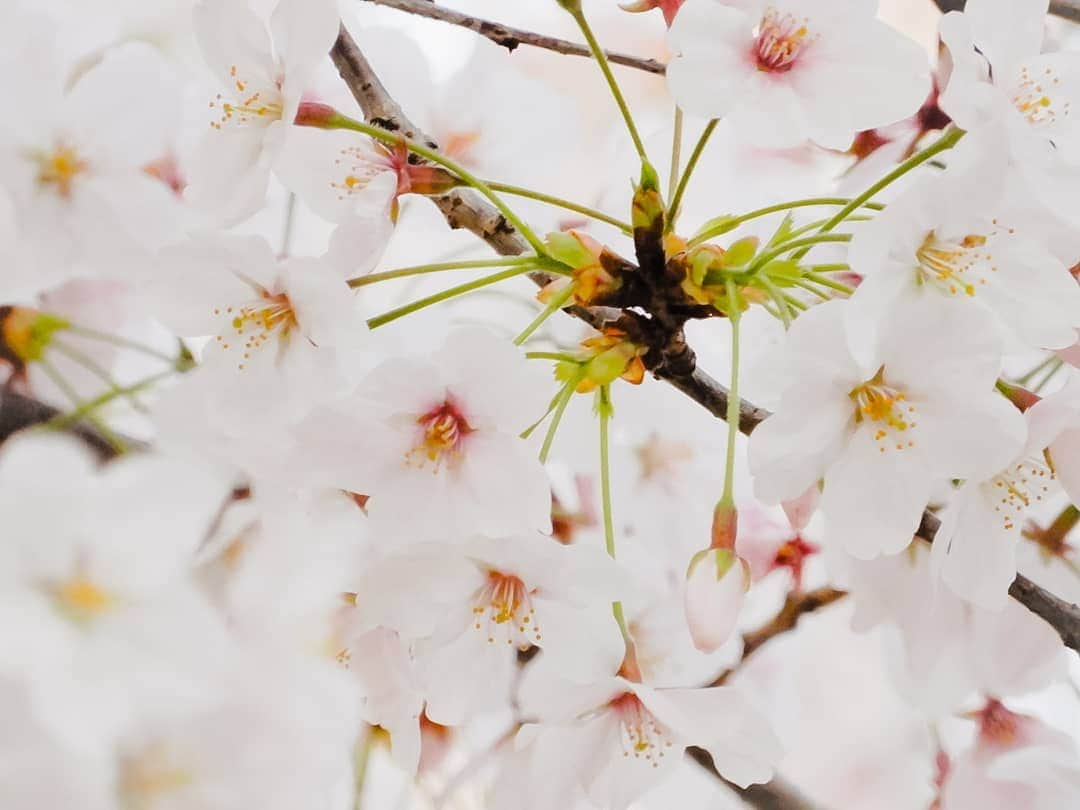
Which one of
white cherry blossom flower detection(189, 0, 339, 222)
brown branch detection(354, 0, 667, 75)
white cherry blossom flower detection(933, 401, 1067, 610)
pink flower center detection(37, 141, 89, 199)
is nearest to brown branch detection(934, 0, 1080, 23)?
brown branch detection(354, 0, 667, 75)

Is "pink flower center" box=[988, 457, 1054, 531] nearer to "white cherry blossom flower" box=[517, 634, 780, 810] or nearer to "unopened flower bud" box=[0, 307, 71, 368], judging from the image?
"white cherry blossom flower" box=[517, 634, 780, 810]

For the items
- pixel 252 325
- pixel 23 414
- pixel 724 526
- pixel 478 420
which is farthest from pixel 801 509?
pixel 23 414

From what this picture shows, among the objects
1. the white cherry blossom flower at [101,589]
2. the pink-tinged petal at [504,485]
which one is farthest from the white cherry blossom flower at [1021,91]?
the white cherry blossom flower at [101,589]

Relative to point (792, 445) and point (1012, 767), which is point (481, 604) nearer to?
point (792, 445)

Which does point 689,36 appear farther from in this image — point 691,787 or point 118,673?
point 691,787

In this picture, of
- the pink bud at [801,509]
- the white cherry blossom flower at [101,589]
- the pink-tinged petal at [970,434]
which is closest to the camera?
the white cherry blossom flower at [101,589]

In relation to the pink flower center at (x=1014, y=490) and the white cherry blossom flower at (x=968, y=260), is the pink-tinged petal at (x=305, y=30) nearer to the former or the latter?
the white cherry blossom flower at (x=968, y=260)

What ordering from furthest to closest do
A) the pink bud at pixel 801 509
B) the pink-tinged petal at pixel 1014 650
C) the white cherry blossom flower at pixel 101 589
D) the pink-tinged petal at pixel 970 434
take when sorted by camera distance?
1. the pink-tinged petal at pixel 1014 650
2. the pink bud at pixel 801 509
3. the pink-tinged petal at pixel 970 434
4. the white cherry blossom flower at pixel 101 589
